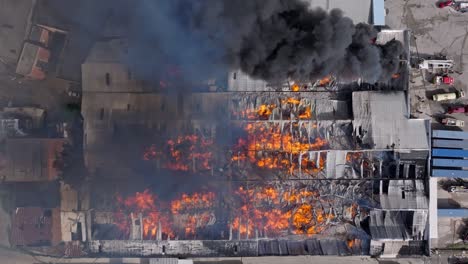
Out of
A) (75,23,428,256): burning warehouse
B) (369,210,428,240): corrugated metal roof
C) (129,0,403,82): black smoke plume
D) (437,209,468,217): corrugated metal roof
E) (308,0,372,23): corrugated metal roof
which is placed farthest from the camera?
(437,209,468,217): corrugated metal roof

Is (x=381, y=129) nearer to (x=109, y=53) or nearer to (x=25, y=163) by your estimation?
(x=109, y=53)

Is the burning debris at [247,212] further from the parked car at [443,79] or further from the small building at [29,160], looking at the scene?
the parked car at [443,79]

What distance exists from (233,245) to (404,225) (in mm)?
8840

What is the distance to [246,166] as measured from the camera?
68.0 feet

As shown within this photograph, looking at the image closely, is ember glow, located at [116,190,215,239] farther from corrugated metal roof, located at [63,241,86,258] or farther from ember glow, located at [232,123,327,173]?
ember glow, located at [232,123,327,173]

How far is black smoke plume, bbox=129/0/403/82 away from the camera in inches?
728

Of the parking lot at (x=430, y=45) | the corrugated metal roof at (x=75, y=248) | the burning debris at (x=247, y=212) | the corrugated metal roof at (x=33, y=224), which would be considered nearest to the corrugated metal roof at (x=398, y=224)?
the burning debris at (x=247, y=212)

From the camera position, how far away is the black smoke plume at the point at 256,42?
60.7 ft

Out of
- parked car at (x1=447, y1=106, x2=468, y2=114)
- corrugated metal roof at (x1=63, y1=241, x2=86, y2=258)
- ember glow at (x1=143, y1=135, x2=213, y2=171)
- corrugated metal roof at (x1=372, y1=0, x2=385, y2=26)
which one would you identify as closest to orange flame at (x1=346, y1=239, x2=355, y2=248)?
ember glow at (x1=143, y1=135, x2=213, y2=171)

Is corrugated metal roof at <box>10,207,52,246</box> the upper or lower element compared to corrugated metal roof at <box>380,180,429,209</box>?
lower

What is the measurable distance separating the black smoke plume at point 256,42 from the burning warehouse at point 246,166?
3.60ft

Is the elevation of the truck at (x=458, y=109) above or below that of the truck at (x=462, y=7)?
below

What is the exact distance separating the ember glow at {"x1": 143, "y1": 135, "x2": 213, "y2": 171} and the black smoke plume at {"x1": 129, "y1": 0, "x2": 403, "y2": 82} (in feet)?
10.9

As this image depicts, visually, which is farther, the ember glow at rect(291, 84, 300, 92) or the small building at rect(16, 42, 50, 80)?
the small building at rect(16, 42, 50, 80)
